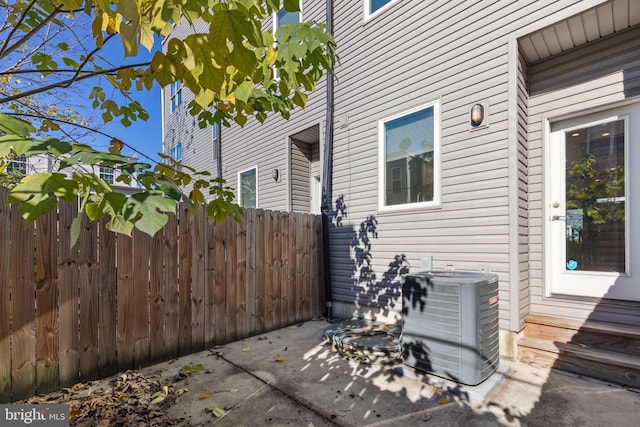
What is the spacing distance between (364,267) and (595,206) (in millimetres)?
2783

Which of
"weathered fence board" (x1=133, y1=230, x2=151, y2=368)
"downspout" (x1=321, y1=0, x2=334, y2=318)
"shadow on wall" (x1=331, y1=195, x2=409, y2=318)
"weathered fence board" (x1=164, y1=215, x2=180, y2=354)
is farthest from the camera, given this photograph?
"downspout" (x1=321, y1=0, x2=334, y2=318)

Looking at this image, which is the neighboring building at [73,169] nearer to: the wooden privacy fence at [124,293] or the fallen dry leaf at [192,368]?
→ the wooden privacy fence at [124,293]

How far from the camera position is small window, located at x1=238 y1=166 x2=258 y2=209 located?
714 centimetres

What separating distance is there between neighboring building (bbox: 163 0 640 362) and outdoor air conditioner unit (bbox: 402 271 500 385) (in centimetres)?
68

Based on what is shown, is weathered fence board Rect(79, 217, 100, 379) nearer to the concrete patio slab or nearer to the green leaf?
the concrete patio slab

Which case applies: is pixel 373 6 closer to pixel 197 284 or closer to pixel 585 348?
pixel 197 284

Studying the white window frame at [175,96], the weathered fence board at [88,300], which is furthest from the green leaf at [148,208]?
the white window frame at [175,96]

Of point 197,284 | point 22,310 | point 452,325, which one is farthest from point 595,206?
point 22,310

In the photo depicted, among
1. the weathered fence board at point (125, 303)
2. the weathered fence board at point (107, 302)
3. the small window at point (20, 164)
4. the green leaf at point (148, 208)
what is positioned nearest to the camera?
the green leaf at point (148, 208)

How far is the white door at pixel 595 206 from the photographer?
3.03m

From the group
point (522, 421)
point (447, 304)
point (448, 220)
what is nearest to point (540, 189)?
point (448, 220)

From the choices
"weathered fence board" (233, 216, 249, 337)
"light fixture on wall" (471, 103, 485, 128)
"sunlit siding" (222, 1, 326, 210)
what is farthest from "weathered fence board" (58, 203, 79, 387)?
"light fixture on wall" (471, 103, 485, 128)

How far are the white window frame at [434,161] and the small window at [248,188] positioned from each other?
344cm

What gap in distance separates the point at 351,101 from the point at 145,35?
449 cm
